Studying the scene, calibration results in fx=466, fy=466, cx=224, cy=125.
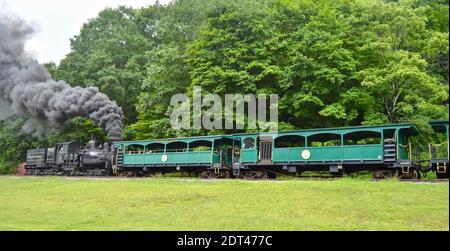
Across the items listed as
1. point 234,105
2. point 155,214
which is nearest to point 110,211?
point 155,214

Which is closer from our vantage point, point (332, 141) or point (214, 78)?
point (332, 141)

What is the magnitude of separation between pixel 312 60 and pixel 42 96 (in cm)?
1949

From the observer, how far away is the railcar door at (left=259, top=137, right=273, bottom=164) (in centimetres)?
2497

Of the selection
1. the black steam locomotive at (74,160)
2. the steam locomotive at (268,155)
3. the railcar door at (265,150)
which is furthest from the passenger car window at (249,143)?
the black steam locomotive at (74,160)

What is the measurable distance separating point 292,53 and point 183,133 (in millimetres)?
9832

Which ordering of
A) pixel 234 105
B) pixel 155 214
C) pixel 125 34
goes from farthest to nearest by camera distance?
pixel 125 34, pixel 234 105, pixel 155 214

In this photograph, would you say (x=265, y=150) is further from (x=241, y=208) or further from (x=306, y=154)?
(x=241, y=208)

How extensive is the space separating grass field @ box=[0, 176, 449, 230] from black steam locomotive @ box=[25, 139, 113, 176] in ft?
39.1

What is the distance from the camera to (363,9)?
3269 cm

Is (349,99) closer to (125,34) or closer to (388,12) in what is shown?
(388,12)

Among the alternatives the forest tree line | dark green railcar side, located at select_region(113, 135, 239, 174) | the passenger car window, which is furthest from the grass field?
the forest tree line

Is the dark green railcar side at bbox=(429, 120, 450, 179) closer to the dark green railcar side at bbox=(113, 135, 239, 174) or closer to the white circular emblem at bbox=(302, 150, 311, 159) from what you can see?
the white circular emblem at bbox=(302, 150, 311, 159)

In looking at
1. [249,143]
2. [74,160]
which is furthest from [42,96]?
[249,143]

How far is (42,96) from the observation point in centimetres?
3394
